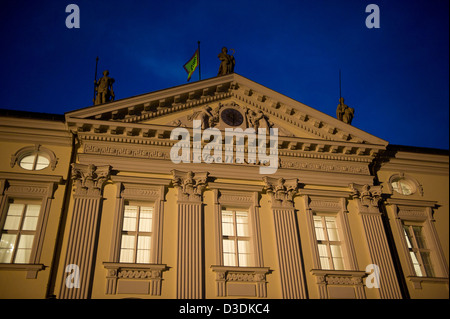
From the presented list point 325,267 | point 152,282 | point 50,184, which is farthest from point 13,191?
point 325,267

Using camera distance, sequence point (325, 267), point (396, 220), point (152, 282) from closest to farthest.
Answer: point (152, 282) → point (325, 267) → point (396, 220)

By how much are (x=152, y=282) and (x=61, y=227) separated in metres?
3.38

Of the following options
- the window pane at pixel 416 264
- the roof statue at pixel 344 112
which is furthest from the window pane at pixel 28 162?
the window pane at pixel 416 264

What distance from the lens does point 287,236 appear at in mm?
14820

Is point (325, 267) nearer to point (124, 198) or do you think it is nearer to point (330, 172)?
point (330, 172)

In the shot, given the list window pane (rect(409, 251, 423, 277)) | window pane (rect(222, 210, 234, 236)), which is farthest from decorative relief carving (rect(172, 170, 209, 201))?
window pane (rect(409, 251, 423, 277))

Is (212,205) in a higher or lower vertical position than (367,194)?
lower

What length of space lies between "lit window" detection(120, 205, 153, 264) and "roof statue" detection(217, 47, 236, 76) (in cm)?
681

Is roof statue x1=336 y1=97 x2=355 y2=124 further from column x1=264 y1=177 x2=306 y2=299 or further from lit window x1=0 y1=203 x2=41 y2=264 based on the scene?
lit window x1=0 y1=203 x2=41 y2=264

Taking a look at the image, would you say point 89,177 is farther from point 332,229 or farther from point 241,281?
point 332,229

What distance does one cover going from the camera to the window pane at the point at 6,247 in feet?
42.7

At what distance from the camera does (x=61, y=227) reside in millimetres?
13508

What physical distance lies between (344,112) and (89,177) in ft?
35.5

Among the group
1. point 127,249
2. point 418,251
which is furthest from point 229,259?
point 418,251
